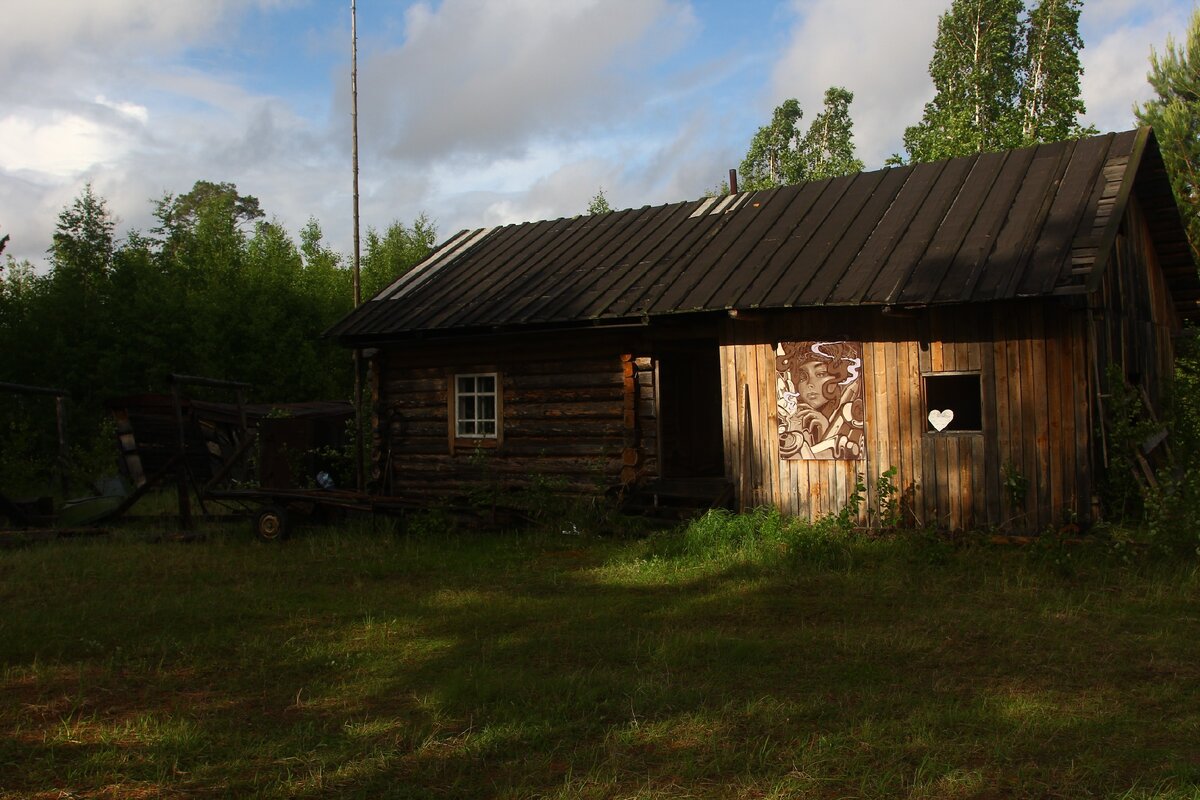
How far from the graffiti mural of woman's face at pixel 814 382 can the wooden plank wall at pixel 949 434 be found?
0.35 metres

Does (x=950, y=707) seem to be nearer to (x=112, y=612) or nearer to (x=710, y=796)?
(x=710, y=796)

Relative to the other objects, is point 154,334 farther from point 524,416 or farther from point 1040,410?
point 1040,410

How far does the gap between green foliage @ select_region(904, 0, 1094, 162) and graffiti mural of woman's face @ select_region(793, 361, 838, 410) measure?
72.9ft

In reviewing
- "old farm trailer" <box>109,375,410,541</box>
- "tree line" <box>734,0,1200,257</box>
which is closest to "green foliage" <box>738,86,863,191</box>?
"tree line" <box>734,0,1200,257</box>

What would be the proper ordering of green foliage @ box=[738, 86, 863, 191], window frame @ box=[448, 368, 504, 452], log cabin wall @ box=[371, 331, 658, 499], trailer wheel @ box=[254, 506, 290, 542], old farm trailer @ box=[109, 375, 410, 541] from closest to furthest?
trailer wheel @ box=[254, 506, 290, 542], log cabin wall @ box=[371, 331, 658, 499], old farm trailer @ box=[109, 375, 410, 541], window frame @ box=[448, 368, 504, 452], green foliage @ box=[738, 86, 863, 191]

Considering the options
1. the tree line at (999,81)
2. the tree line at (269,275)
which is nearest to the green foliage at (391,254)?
the tree line at (269,275)

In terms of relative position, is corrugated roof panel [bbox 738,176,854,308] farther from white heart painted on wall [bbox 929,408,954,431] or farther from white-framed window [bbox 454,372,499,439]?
white-framed window [bbox 454,372,499,439]

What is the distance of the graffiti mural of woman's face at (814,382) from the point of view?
1197 cm

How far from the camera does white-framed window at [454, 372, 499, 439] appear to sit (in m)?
15.2

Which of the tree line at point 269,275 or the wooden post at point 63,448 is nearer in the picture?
the wooden post at point 63,448

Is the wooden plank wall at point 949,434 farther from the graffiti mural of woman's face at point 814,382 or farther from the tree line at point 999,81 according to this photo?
the tree line at point 999,81

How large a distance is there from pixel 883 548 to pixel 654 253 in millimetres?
5995

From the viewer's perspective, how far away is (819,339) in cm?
1202

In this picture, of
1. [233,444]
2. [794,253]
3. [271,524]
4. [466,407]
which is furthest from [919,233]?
[233,444]
